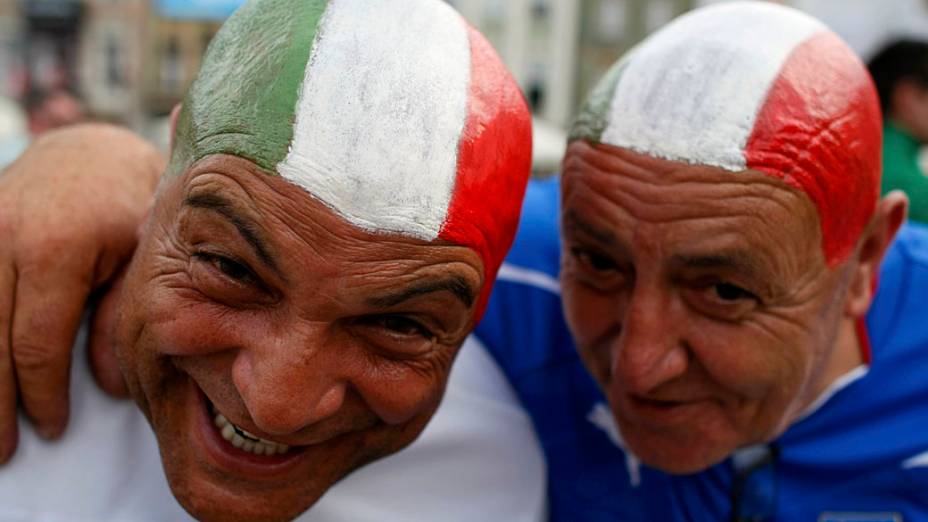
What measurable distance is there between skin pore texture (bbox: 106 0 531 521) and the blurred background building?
1993cm

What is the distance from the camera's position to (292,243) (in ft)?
5.46

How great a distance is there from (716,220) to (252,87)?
0.97 meters

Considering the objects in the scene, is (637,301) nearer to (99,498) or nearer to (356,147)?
(356,147)

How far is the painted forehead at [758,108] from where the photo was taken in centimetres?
212

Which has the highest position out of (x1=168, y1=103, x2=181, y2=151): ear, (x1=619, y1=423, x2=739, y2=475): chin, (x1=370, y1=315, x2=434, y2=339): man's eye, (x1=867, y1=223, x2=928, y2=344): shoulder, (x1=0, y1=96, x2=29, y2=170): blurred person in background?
(x1=168, y1=103, x2=181, y2=151): ear

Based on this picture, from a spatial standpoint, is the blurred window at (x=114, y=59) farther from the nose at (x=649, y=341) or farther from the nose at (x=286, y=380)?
the nose at (x=286, y=380)

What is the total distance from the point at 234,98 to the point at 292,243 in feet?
1.00

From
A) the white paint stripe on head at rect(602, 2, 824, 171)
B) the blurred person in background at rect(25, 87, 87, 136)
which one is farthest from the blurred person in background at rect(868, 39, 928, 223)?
the blurred person in background at rect(25, 87, 87, 136)

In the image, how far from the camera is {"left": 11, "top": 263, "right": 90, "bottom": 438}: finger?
1980 mm

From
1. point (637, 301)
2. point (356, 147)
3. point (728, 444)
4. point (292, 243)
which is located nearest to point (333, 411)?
point (292, 243)

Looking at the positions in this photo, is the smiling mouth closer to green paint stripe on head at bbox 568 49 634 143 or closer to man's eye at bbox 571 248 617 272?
man's eye at bbox 571 248 617 272

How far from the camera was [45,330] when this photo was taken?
1.98 metres

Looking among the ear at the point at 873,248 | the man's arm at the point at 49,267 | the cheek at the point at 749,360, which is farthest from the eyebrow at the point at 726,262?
the man's arm at the point at 49,267

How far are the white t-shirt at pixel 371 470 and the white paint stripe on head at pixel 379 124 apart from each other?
2.72 feet
